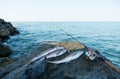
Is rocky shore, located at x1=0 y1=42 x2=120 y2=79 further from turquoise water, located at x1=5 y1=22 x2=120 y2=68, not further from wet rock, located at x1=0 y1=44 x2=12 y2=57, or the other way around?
wet rock, located at x1=0 y1=44 x2=12 y2=57

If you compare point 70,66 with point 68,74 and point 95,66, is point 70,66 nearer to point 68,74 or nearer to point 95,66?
point 68,74

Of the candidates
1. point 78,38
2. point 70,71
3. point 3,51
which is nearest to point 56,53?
point 70,71

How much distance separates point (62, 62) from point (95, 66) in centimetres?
111

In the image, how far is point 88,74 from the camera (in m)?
5.51

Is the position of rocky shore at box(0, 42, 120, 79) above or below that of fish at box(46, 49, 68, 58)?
below

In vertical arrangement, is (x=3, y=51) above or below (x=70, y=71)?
below

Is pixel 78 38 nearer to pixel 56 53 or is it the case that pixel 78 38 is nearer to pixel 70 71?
pixel 56 53

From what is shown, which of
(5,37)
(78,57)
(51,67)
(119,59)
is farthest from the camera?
(5,37)

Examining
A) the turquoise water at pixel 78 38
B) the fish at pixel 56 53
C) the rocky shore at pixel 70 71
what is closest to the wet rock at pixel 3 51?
the turquoise water at pixel 78 38

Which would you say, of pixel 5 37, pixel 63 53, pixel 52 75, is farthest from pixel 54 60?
pixel 5 37

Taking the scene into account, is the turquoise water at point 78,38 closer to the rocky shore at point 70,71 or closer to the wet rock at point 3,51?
the wet rock at point 3,51

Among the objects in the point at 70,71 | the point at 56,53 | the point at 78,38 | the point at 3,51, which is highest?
the point at 56,53

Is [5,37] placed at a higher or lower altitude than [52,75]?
lower

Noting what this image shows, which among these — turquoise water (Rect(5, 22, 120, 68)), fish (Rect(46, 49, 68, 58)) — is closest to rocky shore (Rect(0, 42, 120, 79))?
fish (Rect(46, 49, 68, 58))
